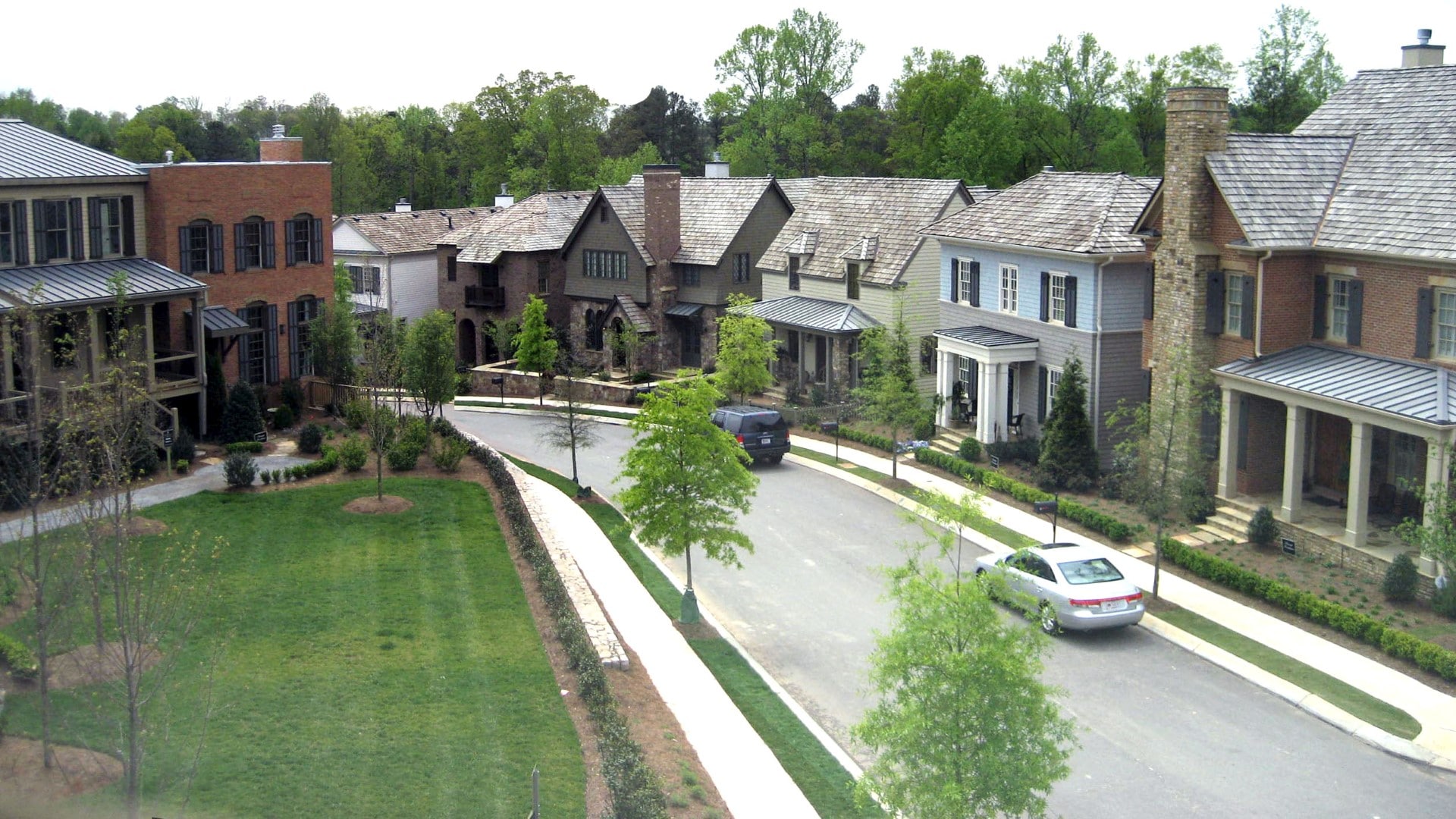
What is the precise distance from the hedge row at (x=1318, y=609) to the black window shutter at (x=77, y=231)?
94.9 ft

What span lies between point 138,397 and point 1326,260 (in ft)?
85.3

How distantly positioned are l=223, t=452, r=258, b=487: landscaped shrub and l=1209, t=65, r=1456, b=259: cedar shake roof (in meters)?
24.2

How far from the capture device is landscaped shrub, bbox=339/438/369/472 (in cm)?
3400

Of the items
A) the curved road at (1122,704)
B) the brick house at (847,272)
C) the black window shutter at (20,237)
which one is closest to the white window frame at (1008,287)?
the brick house at (847,272)

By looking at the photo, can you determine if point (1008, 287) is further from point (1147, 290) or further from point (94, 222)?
point (94, 222)

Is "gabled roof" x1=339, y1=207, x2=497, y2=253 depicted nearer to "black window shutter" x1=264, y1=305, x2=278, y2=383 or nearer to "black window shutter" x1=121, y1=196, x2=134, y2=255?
"black window shutter" x1=264, y1=305, x2=278, y2=383

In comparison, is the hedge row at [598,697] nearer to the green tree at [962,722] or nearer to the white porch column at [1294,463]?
the green tree at [962,722]

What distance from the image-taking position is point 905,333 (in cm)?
4275

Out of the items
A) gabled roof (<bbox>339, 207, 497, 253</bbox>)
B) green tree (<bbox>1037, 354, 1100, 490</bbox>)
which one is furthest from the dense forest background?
green tree (<bbox>1037, 354, 1100, 490</bbox>)

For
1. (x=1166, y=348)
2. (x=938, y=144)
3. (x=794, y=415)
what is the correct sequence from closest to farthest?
(x=1166, y=348) < (x=794, y=415) < (x=938, y=144)

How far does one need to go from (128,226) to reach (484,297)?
26.9 metres

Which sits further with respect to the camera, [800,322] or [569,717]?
[800,322]

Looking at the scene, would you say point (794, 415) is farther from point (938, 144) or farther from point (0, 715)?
point (938, 144)

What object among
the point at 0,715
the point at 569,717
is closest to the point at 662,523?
the point at 569,717
